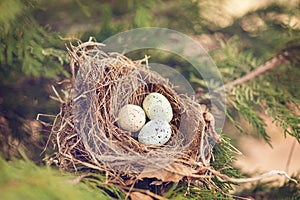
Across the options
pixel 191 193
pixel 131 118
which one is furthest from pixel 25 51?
pixel 191 193

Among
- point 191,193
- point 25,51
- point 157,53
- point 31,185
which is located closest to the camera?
point 31,185

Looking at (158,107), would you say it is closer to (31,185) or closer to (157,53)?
(157,53)

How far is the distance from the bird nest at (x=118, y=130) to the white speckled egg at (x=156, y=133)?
1cm

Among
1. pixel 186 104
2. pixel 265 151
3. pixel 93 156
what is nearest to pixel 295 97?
pixel 186 104

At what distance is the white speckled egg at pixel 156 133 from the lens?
0.80 m

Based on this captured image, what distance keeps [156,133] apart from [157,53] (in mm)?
294

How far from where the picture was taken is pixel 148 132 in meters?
0.81

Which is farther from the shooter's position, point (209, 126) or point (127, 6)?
point (127, 6)

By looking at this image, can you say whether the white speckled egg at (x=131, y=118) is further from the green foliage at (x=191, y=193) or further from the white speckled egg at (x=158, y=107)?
the green foliage at (x=191, y=193)

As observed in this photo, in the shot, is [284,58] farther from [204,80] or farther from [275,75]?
[204,80]

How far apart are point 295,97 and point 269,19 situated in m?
0.26

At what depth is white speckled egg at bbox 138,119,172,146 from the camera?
801 mm

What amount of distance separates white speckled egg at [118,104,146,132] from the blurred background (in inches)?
4.2

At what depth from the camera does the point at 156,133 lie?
0.80 metres
